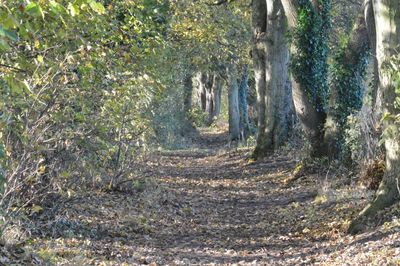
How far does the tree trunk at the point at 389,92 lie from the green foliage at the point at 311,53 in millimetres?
5858

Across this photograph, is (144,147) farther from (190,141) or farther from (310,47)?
(190,141)

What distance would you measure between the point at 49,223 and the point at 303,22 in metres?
8.70

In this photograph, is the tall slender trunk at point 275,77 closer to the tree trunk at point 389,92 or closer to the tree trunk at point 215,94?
the tree trunk at point 389,92

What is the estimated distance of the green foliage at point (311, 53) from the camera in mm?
14742

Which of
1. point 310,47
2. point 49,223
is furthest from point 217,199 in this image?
point 49,223

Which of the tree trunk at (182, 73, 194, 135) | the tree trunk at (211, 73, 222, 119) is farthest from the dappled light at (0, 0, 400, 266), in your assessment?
the tree trunk at (211, 73, 222, 119)

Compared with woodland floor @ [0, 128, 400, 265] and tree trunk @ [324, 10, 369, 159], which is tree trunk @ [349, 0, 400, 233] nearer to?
woodland floor @ [0, 128, 400, 265]

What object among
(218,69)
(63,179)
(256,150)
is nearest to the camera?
(63,179)

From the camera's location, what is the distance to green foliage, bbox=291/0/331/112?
14742 mm

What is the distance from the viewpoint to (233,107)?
1282 inches

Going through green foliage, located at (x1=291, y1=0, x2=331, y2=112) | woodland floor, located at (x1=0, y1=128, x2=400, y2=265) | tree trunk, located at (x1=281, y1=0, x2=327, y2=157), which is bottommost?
woodland floor, located at (x1=0, y1=128, x2=400, y2=265)

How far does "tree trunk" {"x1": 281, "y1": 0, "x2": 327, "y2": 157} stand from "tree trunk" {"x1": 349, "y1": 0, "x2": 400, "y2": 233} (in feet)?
19.0

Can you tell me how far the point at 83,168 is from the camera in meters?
9.62

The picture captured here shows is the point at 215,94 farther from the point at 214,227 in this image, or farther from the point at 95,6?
the point at 95,6
